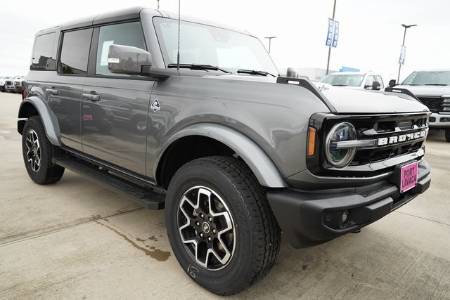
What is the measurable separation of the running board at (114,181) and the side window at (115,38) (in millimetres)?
881

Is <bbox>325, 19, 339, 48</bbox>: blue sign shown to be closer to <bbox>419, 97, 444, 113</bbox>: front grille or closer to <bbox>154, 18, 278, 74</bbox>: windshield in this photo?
<bbox>419, 97, 444, 113</bbox>: front grille

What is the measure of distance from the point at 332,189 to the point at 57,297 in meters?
1.64

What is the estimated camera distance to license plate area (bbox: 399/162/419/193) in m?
2.10

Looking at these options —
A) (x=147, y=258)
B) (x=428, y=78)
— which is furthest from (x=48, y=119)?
(x=428, y=78)

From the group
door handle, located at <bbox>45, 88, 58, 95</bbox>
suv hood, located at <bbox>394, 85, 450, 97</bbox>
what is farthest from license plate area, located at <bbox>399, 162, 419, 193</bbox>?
suv hood, located at <bbox>394, 85, 450, 97</bbox>

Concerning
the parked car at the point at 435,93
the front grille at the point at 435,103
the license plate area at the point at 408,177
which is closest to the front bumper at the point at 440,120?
the parked car at the point at 435,93

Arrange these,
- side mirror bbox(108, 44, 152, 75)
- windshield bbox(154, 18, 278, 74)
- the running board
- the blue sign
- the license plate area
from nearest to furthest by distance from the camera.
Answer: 1. the license plate area
2. side mirror bbox(108, 44, 152, 75)
3. the running board
4. windshield bbox(154, 18, 278, 74)
5. the blue sign

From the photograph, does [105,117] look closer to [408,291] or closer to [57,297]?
[57,297]

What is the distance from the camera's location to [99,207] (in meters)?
3.49

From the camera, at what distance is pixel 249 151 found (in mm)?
1885

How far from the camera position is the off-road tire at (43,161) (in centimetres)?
384

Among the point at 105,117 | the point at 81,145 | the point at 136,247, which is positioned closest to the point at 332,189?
the point at 136,247

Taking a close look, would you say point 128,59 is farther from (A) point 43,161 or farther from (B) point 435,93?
(B) point 435,93

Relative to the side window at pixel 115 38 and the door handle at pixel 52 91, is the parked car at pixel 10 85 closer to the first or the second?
the door handle at pixel 52 91
